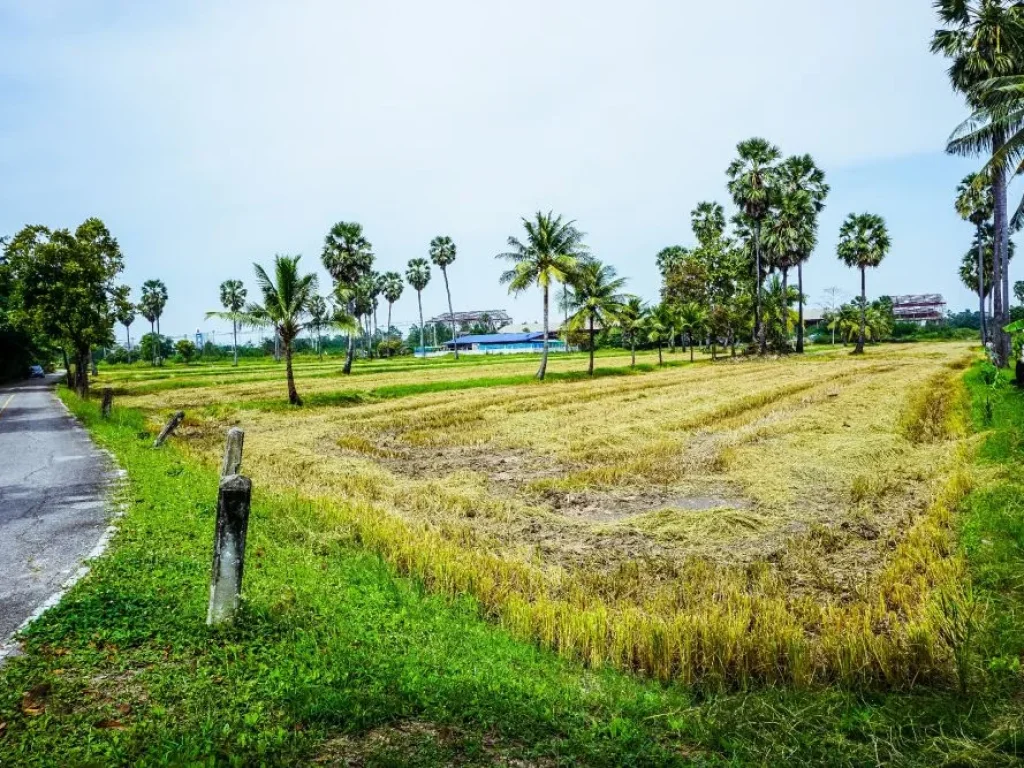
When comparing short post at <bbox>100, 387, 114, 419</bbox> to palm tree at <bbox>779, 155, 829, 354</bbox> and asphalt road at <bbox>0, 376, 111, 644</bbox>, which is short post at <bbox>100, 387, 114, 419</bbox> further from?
palm tree at <bbox>779, 155, 829, 354</bbox>

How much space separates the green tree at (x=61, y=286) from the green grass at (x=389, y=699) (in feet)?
106

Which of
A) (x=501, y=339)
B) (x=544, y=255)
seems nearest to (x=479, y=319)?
(x=501, y=339)

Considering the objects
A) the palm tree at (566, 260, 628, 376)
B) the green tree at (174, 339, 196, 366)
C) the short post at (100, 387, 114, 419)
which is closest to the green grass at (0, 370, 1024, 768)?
the short post at (100, 387, 114, 419)

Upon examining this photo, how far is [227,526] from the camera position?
5590mm

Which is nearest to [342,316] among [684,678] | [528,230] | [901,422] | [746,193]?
[528,230]

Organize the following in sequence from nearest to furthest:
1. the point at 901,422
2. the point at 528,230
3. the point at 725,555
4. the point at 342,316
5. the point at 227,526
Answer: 1. the point at 227,526
2. the point at 725,555
3. the point at 901,422
4. the point at 342,316
5. the point at 528,230

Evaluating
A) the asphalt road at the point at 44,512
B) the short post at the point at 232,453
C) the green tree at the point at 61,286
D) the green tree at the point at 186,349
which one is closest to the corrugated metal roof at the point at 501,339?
the green tree at the point at 186,349

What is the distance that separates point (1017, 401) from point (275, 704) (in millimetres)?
20493

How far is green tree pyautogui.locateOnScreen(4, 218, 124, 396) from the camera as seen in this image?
1251 inches

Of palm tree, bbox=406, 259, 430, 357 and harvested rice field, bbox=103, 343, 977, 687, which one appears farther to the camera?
palm tree, bbox=406, 259, 430, 357

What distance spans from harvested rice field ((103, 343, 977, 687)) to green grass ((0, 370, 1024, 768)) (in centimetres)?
39

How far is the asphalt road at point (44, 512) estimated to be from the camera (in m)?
6.58

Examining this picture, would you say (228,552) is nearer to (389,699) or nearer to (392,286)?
(389,699)

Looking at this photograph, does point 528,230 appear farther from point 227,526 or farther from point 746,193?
point 227,526
